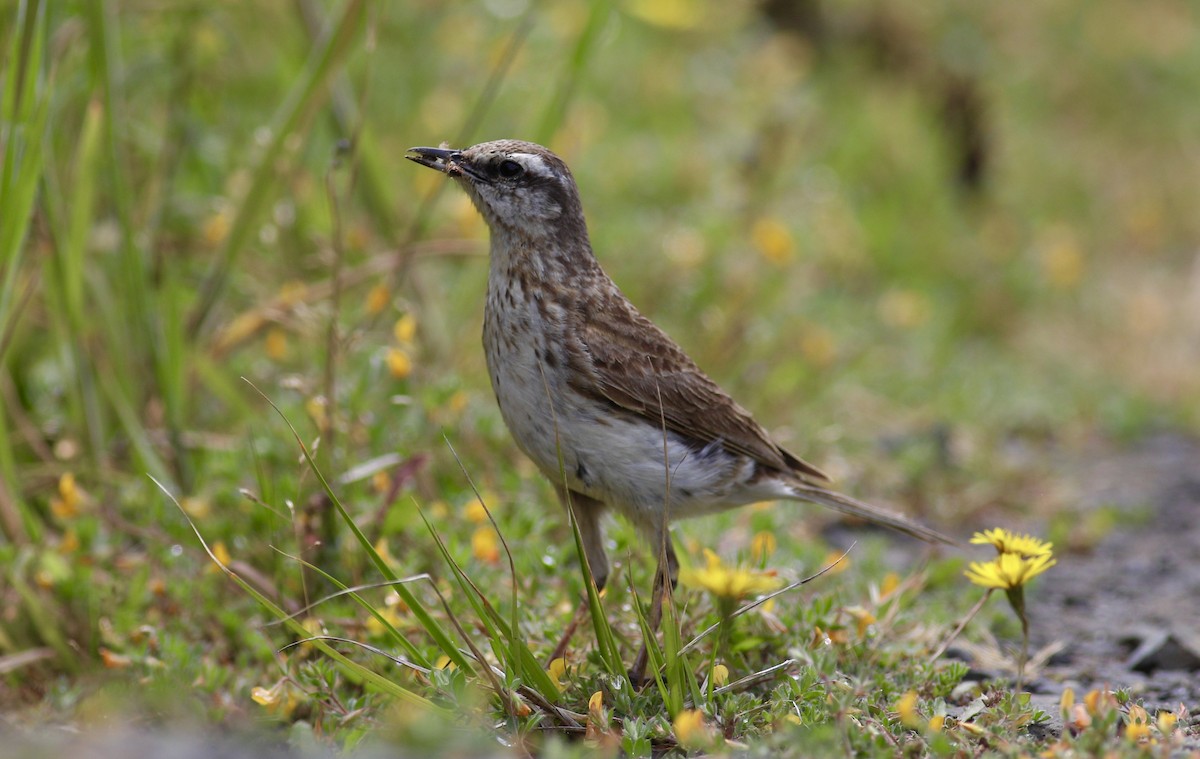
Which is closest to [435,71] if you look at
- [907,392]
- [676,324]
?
[676,324]

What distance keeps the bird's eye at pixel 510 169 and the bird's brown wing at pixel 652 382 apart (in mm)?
471

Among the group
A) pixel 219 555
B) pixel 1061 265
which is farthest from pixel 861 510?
pixel 1061 265

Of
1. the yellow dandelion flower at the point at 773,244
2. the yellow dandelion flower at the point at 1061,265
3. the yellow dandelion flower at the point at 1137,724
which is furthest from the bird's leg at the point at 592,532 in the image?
the yellow dandelion flower at the point at 1061,265

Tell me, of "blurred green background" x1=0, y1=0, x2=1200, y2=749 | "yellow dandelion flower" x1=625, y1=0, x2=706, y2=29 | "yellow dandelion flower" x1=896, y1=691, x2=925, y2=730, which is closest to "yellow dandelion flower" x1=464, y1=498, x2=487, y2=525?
"blurred green background" x1=0, y1=0, x2=1200, y2=749

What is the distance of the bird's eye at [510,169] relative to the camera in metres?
3.99

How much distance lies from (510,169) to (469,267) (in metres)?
2.65

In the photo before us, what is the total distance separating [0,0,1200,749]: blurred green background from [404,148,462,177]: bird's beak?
387 mm

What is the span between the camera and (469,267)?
661cm

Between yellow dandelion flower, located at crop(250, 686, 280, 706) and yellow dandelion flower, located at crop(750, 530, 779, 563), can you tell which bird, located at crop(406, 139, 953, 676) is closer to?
yellow dandelion flower, located at crop(750, 530, 779, 563)

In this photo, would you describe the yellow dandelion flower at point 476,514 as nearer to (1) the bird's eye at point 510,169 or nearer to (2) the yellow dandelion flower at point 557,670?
(2) the yellow dandelion flower at point 557,670

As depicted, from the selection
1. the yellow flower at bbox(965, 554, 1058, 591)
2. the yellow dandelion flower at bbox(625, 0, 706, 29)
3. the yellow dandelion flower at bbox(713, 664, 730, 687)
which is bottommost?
the yellow dandelion flower at bbox(713, 664, 730, 687)

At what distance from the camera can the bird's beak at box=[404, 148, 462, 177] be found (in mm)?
3951

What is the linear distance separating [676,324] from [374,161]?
173 cm

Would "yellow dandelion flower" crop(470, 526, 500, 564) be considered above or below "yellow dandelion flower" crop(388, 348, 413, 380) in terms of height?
below
